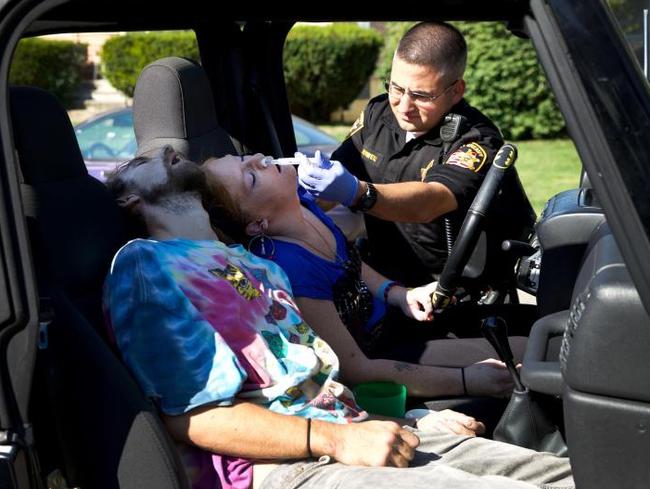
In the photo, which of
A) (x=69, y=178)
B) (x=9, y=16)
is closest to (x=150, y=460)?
(x=69, y=178)

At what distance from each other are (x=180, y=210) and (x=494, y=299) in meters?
1.40

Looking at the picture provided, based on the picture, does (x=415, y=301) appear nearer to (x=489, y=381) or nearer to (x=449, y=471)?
(x=489, y=381)

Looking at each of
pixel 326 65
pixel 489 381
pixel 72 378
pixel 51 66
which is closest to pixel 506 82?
pixel 326 65

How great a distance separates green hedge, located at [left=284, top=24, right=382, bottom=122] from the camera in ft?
58.2

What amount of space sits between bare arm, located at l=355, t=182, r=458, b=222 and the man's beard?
24.7 inches

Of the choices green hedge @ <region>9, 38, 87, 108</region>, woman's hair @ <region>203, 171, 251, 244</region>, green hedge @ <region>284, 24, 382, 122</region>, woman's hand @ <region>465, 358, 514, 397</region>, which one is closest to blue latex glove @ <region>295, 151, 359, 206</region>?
woman's hair @ <region>203, 171, 251, 244</region>

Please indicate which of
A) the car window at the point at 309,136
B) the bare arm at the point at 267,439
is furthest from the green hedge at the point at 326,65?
the bare arm at the point at 267,439

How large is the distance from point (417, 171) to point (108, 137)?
4.81 metres

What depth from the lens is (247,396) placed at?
79.0 inches

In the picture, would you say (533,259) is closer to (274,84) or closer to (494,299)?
(494,299)

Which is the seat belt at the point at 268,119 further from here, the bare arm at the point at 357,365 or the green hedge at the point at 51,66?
the green hedge at the point at 51,66

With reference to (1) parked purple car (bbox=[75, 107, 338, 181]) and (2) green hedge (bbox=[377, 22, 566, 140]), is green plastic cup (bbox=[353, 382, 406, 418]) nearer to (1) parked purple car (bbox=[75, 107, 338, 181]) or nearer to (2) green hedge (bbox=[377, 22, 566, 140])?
(1) parked purple car (bbox=[75, 107, 338, 181])

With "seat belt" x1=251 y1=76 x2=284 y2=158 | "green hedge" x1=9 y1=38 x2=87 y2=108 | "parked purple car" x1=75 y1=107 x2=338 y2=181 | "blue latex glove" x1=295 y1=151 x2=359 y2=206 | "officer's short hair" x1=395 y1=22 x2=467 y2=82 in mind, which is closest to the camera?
"blue latex glove" x1=295 y1=151 x2=359 y2=206

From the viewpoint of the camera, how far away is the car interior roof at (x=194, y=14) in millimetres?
1923
